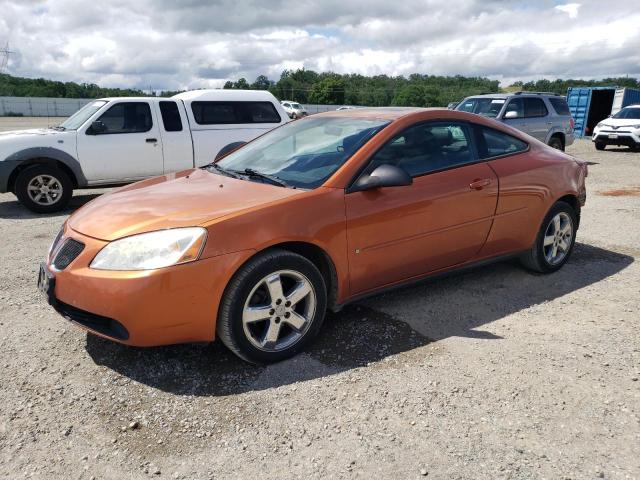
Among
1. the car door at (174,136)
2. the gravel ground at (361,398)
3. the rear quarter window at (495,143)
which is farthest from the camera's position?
the car door at (174,136)

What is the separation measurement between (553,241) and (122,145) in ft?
20.7

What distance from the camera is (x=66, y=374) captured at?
309 centimetres

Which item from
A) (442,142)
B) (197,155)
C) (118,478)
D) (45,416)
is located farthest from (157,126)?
(118,478)

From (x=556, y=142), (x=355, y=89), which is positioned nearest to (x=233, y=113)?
(x=556, y=142)

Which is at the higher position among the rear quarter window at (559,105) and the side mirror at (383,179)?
the side mirror at (383,179)

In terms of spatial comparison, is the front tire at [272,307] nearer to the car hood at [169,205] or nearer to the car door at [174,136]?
the car hood at [169,205]

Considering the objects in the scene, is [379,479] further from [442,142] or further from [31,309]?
[31,309]

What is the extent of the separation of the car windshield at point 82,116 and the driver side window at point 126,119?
0.72 feet

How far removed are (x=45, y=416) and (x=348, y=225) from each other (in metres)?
2.00

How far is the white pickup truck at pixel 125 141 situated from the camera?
294 inches

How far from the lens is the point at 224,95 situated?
895 centimetres

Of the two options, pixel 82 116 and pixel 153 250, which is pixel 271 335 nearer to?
pixel 153 250

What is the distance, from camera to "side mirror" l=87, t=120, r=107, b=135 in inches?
308

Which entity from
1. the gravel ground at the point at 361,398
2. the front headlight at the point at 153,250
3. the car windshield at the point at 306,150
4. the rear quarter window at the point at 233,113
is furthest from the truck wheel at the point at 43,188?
the front headlight at the point at 153,250
